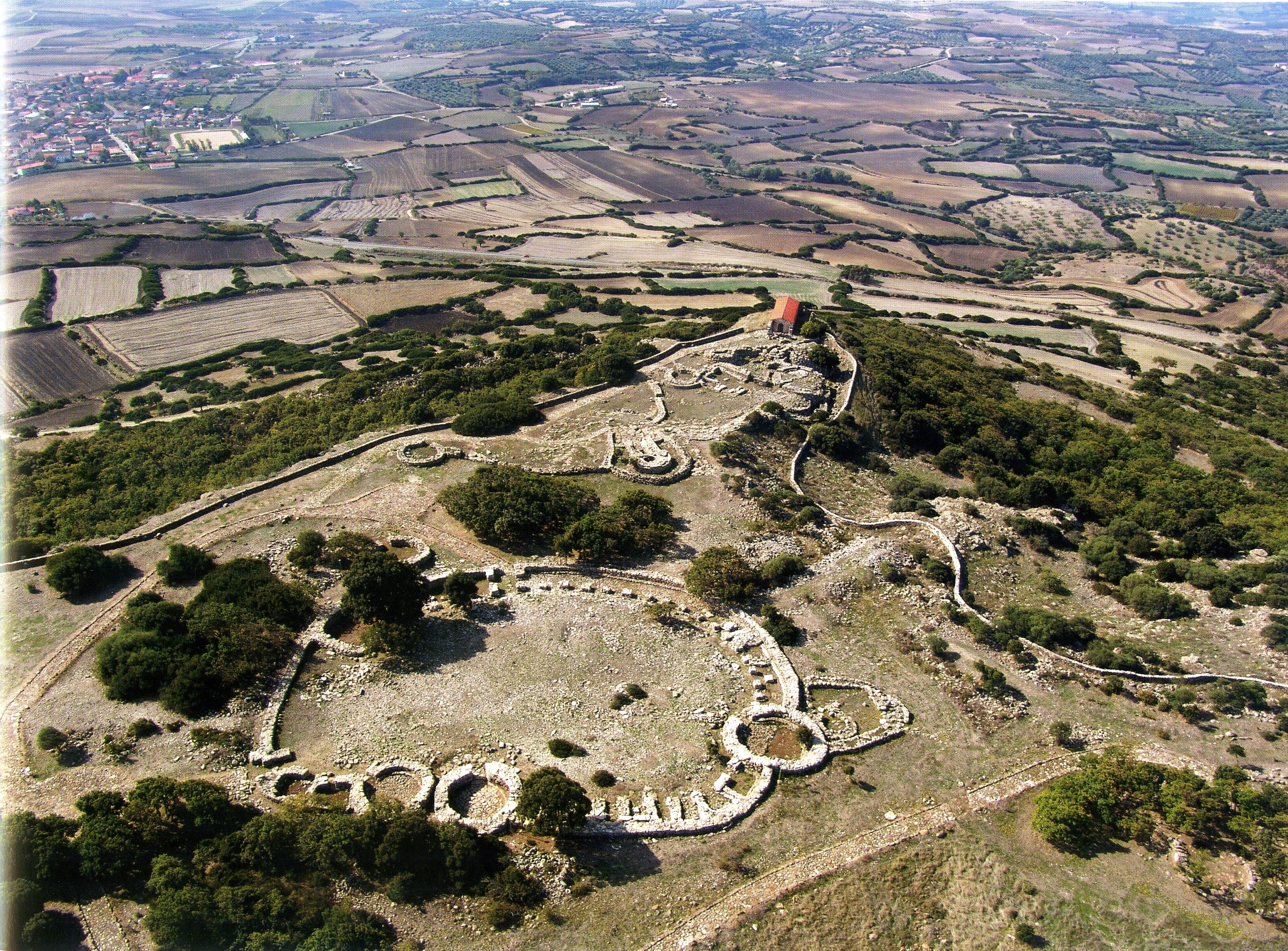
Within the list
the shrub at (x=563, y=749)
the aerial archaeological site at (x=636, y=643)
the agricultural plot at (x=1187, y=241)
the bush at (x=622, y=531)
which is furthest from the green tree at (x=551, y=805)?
the agricultural plot at (x=1187, y=241)

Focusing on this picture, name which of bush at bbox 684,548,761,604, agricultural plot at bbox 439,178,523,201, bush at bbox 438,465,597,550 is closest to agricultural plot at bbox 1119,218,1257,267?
agricultural plot at bbox 439,178,523,201

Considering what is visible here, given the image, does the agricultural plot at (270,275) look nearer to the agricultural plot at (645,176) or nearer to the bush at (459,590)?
the agricultural plot at (645,176)

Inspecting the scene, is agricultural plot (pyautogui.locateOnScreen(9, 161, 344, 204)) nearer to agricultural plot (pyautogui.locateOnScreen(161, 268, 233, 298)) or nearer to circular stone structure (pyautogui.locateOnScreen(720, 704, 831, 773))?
agricultural plot (pyautogui.locateOnScreen(161, 268, 233, 298))

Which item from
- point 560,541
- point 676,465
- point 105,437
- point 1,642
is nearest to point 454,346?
point 105,437

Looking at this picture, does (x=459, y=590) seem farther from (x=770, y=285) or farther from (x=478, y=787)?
(x=770, y=285)

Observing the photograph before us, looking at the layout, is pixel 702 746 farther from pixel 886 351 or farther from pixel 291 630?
pixel 886 351

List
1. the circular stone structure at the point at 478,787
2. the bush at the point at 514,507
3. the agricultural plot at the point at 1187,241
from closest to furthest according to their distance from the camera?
the circular stone structure at the point at 478,787
the bush at the point at 514,507
the agricultural plot at the point at 1187,241
